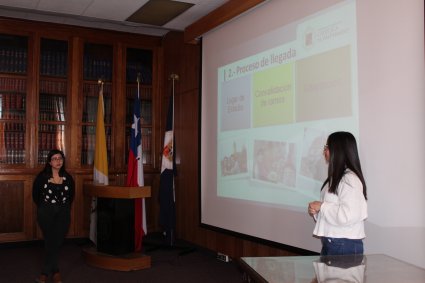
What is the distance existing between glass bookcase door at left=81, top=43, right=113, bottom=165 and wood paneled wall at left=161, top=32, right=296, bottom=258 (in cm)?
108

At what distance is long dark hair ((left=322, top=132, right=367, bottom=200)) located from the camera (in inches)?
107

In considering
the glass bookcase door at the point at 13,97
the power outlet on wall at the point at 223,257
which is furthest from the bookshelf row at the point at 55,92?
the power outlet on wall at the point at 223,257

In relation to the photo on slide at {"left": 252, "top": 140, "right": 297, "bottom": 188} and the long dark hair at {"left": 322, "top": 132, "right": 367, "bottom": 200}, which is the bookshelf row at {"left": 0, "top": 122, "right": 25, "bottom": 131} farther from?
the long dark hair at {"left": 322, "top": 132, "right": 367, "bottom": 200}

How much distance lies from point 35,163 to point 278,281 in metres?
5.56

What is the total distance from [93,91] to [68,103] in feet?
1.43

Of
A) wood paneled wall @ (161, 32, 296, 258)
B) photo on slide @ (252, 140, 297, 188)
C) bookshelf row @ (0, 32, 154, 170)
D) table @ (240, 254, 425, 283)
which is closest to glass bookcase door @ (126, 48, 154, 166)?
bookshelf row @ (0, 32, 154, 170)

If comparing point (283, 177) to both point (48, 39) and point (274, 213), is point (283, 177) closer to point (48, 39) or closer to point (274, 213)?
point (274, 213)

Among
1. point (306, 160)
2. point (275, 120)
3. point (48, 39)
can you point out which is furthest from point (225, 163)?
point (48, 39)

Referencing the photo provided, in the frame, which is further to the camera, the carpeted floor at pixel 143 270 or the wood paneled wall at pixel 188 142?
the wood paneled wall at pixel 188 142

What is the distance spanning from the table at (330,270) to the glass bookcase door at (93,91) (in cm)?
523

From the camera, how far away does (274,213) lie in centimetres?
439

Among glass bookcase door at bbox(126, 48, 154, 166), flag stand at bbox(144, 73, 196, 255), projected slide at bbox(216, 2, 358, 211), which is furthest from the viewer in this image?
glass bookcase door at bbox(126, 48, 154, 166)

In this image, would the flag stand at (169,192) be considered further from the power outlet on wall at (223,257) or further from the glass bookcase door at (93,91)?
the glass bookcase door at (93,91)

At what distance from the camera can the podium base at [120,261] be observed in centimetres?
501
